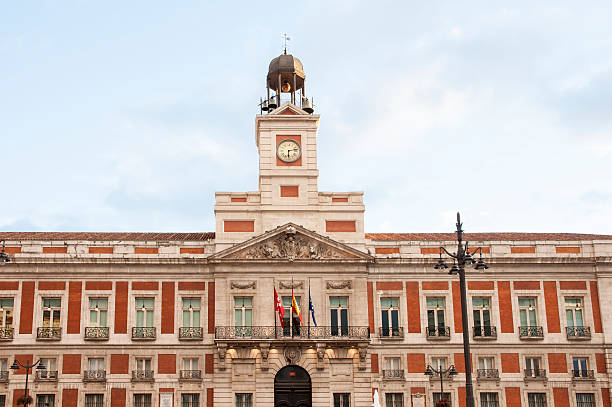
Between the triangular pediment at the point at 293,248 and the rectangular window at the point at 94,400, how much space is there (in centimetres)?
981

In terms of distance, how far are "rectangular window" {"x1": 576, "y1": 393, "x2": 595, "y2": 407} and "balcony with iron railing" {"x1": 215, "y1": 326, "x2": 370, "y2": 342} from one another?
12558mm

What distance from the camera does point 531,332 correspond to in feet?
147

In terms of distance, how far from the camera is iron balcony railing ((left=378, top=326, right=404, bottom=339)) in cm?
4452

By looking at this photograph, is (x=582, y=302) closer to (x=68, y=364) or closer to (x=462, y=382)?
(x=462, y=382)

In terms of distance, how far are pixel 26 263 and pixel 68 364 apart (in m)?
6.28

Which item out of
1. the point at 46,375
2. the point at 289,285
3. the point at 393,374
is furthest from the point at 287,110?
the point at 46,375

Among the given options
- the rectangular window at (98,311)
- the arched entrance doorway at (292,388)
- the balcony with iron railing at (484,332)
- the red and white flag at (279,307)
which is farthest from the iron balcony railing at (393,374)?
the rectangular window at (98,311)

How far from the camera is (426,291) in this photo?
45.5 metres

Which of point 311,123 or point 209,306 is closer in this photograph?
point 209,306

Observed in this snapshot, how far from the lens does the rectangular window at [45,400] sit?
42.4m

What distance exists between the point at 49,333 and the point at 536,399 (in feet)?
91.0

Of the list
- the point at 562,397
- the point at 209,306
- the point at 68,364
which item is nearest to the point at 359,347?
the point at 209,306

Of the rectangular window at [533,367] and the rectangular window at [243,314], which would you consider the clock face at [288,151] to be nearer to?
A: the rectangular window at [243,314]

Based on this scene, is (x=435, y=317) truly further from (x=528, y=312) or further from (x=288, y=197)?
(x=288, y=197)
